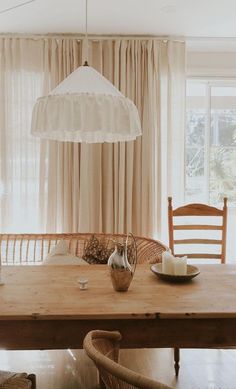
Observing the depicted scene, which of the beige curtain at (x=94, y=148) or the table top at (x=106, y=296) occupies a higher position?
the beige curtain at (x=94, y=148)

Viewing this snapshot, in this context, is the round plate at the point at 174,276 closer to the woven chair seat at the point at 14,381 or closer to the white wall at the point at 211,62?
the woven chair seat at the point at 14,381

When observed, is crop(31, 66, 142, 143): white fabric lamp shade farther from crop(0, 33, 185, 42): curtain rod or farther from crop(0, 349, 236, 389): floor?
crop(0, 33, 185, 42): curtain rod

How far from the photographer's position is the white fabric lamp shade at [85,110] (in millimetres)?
1837

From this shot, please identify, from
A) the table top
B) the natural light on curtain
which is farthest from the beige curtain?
the table top

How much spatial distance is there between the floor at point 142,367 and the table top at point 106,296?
69cm

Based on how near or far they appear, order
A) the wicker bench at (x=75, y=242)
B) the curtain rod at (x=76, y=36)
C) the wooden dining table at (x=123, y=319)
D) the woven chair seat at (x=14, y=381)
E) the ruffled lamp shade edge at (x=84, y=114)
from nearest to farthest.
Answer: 1. the woven chair seat at (x=14, y=381)
2. the wooden dining table at (x=123, y=319)
3. the ruffled lamp shade edge at (x=84, y=114)
4. the wicker bench at (x=75, y=242)
5. the curtain rod at (x=76, y=36)

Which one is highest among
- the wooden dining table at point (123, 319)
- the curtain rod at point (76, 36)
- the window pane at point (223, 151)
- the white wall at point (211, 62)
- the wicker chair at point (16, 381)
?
the curtain rod at point (76, 36)

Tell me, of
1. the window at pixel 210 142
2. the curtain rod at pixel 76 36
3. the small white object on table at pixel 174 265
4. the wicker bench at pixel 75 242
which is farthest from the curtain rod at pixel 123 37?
the small white object on table at pixel 174 265

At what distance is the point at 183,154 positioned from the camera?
13.1 ft

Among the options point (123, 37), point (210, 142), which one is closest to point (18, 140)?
point (123, 37)

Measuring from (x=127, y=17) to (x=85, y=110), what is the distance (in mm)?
1919

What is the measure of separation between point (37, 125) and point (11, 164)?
206 centimetres

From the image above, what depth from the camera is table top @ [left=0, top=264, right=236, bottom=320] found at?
1.67m

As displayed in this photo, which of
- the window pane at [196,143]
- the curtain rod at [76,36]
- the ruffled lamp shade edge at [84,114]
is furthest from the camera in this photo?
the window pane at [196,143]
